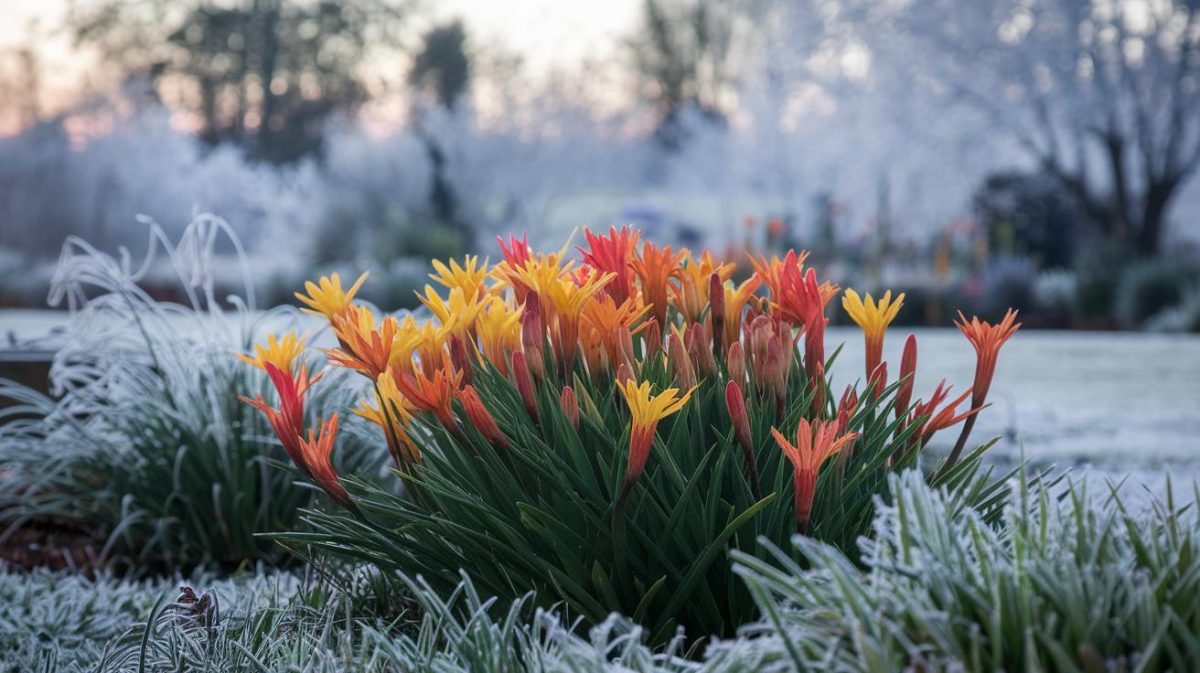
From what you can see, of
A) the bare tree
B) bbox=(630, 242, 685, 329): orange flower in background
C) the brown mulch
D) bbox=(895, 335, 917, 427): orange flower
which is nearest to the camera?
bbox=(895, 335, 917, 427): orange flower

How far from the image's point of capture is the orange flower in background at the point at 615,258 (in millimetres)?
1897

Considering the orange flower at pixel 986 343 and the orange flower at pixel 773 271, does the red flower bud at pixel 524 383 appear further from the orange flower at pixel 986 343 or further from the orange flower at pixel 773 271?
A: the orange flower at pixel 986 343

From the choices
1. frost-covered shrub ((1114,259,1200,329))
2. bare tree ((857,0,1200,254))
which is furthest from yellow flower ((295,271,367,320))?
bare tree ((857,0,1200,254))

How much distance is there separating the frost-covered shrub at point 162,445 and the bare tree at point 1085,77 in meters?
14.1

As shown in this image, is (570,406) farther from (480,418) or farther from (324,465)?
(324,465)

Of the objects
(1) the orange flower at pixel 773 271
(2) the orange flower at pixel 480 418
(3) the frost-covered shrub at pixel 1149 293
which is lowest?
(3) the frost-covered shrub at pixel 1149 293

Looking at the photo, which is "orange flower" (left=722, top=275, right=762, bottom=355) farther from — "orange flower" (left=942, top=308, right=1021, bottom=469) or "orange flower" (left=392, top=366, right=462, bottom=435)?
"orange flower" (left=392, top=366, right=462, bottom=435)

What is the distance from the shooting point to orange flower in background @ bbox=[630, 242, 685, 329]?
1940 millimetres

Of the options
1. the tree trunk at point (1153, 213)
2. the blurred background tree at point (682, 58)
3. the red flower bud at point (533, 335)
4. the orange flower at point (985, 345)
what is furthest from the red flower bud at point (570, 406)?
the blurred background tree at point (682, 58)

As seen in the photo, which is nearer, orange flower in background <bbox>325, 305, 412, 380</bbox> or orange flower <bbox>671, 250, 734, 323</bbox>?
orange flower in background <bbox>325, 305, 412, 380</bbox>

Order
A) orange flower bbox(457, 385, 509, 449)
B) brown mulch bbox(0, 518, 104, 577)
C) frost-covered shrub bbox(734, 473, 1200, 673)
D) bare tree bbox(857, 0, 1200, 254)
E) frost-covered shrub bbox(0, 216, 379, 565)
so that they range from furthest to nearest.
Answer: bare tree bbox(857, 0, 1200, 254), brown mulch bbox(0, 518, 104, 577), frost-covered shrub bbox(0, 216, 379, 565), orange flower bbox(457, 385, 509, 449), frost-covered shrub bbox(734, 473, 1200, 673)

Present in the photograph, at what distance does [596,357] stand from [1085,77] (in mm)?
15779

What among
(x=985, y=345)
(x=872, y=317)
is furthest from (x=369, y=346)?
(x=985, y=345)

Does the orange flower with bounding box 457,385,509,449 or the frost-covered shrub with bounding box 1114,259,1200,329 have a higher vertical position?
the orange flower with bounding box 457,385,509,449
